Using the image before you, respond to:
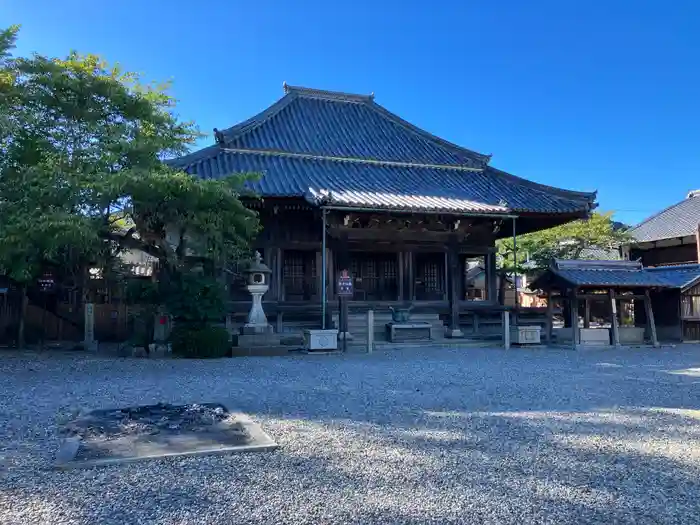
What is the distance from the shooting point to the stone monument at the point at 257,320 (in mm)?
11219

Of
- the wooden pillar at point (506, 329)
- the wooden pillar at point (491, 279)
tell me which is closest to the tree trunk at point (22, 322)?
the wooden pillar at point (506, 329)

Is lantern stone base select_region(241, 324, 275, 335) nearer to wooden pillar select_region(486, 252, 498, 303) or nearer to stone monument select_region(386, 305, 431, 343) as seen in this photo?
stone monument select_region(386, 305, 431, 343)

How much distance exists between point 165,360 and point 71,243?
2.66 m

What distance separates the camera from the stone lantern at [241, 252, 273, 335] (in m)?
11.4

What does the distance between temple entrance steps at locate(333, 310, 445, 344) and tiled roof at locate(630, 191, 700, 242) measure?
39.7ft

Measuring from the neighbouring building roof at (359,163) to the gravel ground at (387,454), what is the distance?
5905 mm

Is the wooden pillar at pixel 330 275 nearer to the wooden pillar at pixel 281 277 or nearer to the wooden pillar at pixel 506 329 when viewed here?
the wooden pillar at pixel 281 277

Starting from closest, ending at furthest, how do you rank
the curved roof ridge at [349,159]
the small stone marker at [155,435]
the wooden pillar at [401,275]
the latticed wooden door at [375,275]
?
the small stone marker at [155,435] → the curved roof ridge at [349,159] → the wooden pillar at [401,275] → the latticed wooden door at [375,275]

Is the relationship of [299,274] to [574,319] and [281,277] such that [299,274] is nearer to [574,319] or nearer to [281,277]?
[281,277]

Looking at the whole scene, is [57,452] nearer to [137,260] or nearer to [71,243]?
[71,243]

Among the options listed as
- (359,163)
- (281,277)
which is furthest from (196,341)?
(359,163)

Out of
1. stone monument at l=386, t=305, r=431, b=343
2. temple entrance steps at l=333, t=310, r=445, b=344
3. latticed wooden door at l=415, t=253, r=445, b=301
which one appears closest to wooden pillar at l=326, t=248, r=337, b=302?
temple entrance steps at l=333, t=310, r=445, b=344

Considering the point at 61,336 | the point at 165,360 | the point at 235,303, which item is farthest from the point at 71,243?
the point at 61,336

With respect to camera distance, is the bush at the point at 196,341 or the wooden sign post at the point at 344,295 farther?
the wooden sign post at the point at 344,295
